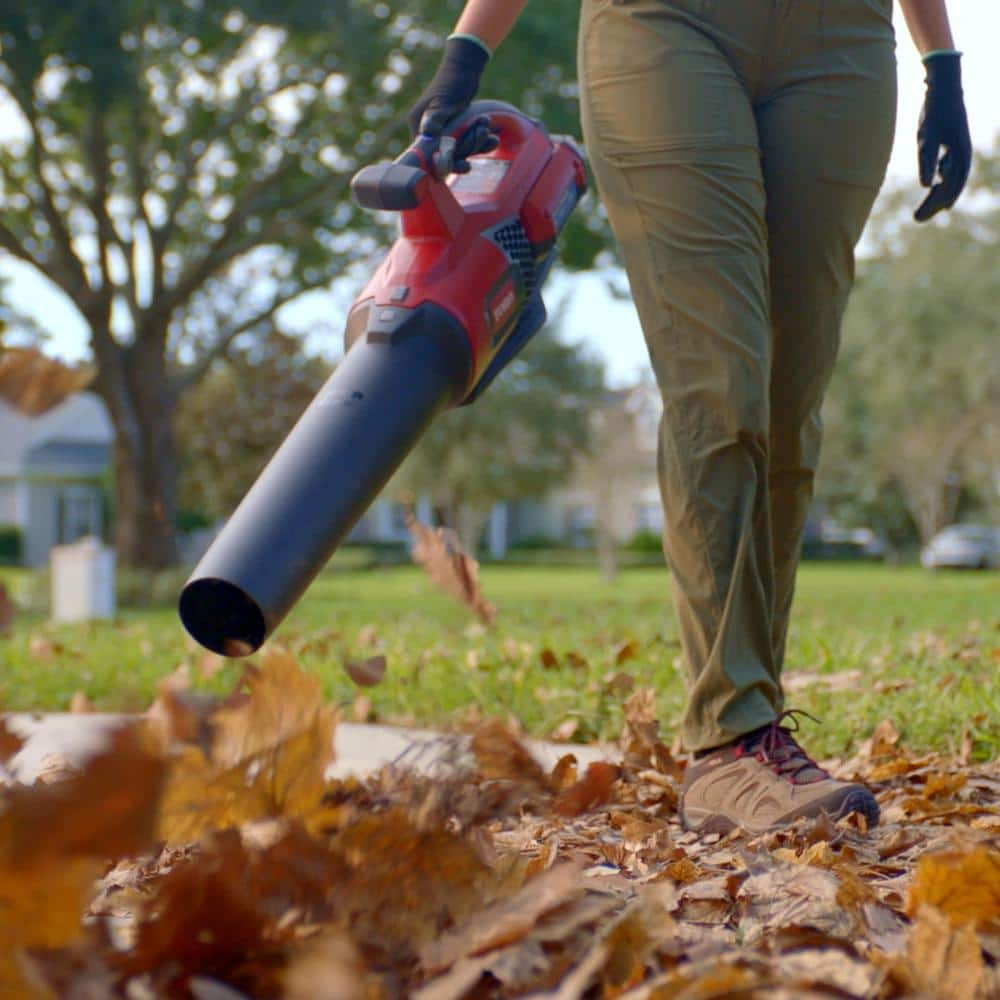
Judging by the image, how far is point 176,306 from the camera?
1504 centimetres

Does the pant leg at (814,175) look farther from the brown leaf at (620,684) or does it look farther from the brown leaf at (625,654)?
the brown leaf at (625,654)

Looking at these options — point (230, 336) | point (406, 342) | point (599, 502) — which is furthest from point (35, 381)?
point (599, 502)

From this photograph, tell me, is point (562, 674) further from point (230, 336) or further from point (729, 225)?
point (230, 336)

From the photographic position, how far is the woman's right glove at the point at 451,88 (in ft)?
7.16

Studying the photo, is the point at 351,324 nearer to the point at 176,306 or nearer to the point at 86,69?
the point at 86,69

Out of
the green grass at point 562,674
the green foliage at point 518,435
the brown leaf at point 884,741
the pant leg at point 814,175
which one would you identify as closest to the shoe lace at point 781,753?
the pant leg at point 814,175

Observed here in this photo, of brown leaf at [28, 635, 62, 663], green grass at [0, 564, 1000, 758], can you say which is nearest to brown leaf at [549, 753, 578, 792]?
green grass at [0, 564, 1000, 758]

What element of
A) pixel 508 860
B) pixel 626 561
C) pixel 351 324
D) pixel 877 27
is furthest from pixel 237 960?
pixel 626 561

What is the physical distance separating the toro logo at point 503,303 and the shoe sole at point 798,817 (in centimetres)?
91

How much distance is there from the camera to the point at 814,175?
2402mm

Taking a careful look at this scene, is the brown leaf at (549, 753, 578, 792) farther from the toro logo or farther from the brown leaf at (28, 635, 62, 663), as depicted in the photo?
the brown leaf at (28, 635, 62, 663)

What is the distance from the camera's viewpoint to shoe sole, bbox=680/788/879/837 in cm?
212

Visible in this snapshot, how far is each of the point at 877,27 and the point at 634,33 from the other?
1.58 ft

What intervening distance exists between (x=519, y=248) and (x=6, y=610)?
1.39 m
